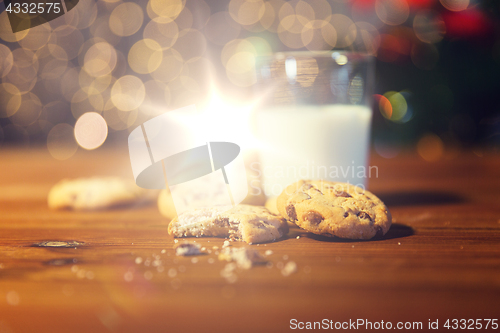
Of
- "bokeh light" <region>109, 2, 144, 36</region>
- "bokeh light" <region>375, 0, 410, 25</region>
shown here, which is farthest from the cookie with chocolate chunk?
"bokeh light" <region>109, 2, 144, 36</region>

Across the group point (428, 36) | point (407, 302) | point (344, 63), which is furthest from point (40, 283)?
point (428, 36)

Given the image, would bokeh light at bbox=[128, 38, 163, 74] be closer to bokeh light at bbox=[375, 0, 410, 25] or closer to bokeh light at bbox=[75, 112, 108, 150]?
bokeh light at bbox=[75, 112, 108, 150]

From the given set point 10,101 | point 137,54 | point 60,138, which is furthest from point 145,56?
point 10,101

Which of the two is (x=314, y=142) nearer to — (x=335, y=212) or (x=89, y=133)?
(x=335, y=212)

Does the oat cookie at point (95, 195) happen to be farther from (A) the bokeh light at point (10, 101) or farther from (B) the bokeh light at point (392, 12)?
(A) the bokeh light at point (10, 101)

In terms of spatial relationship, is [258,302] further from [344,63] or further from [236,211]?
[344,63]

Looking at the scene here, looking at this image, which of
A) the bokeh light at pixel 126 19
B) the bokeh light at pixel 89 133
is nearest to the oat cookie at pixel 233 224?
the bokeh light at pixel 126 19

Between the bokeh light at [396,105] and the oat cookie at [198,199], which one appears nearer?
the oat cookie at [198,199]
